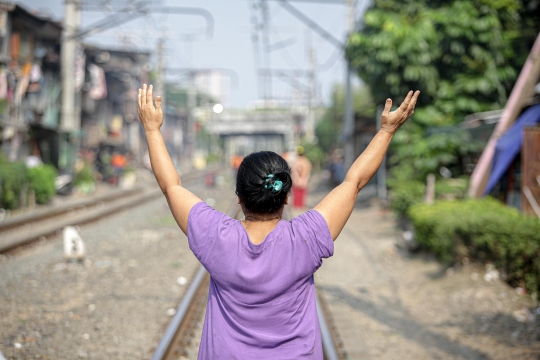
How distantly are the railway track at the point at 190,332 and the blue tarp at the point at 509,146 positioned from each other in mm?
4854

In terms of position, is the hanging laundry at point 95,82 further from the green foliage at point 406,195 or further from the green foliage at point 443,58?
the green foliage at point 406,195

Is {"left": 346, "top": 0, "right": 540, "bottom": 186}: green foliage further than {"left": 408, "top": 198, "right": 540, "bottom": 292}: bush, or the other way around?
{"left": 346, "top": 0, "right": 540, "bottom": 186}: green foliage

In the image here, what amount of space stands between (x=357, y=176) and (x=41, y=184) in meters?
16.2

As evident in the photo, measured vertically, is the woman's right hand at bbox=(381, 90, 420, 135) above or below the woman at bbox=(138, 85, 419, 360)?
above

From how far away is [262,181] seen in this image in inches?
81.0

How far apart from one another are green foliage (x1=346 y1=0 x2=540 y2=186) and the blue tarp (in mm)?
2205

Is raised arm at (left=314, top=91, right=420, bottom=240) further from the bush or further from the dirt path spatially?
the bush

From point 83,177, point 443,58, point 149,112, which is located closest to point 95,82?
point 83,177

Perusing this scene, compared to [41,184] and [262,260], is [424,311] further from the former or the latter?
[41,184]

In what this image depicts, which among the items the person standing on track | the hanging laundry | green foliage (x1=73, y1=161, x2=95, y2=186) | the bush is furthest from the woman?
the hanging laundry

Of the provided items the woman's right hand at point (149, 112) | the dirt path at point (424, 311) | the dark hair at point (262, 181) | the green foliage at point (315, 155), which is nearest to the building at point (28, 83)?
the dirt path at point (424, 311)

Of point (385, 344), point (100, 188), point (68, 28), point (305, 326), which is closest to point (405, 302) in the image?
point (385, 344)

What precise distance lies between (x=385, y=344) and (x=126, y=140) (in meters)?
35.8

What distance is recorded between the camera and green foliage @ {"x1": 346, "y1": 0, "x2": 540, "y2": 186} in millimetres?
13242
